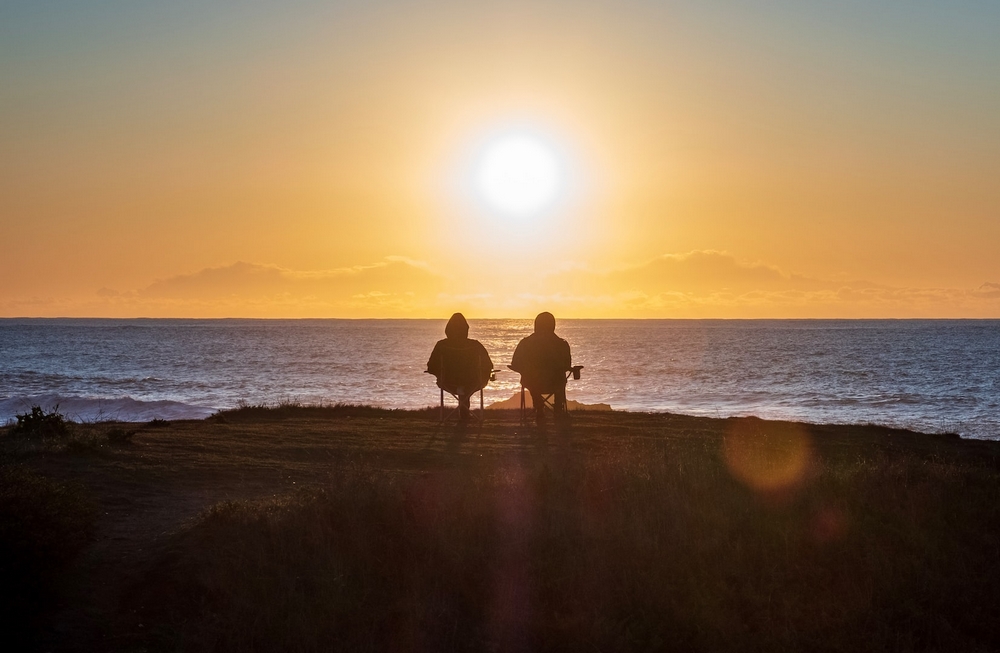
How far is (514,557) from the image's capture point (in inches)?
331

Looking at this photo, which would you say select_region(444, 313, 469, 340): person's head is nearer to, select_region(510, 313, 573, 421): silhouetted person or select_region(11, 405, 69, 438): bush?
Answer: select_region(510, 313, 573, 421): silhouetted person

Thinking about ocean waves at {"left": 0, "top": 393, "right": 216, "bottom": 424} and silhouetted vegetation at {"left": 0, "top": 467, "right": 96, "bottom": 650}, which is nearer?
silhouetted vegetation at {"left": 0, "top": 467, "right": 96, "bottom": 650}

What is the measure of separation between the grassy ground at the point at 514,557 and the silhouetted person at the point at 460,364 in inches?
231

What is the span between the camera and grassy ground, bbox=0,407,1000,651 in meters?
7.39

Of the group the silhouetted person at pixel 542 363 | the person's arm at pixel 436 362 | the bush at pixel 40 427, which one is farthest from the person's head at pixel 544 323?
the bush at pixel 40 427

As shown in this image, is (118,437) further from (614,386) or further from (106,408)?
(614,386)

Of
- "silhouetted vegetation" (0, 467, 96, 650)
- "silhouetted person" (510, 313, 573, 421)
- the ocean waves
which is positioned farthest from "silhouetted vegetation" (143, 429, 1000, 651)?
the ocean waves

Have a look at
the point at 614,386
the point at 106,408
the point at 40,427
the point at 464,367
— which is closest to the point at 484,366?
the point at 464,367

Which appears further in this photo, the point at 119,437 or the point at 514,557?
the point at 119,437

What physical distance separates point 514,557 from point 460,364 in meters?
9.19

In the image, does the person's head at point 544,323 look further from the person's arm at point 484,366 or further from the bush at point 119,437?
the bush at point 119,437

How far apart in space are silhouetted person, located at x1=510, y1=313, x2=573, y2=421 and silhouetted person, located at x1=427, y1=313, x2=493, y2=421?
2.49 feet

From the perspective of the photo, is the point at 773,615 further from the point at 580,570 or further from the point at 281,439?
the point at 281,439

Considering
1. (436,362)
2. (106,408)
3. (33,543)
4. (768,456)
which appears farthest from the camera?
(106,408)
